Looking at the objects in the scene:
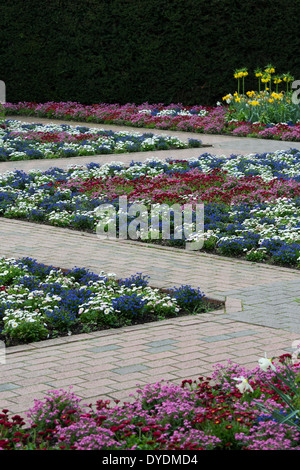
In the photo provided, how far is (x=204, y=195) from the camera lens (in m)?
9.14

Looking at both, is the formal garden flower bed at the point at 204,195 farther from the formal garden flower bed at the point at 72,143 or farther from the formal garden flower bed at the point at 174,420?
the formal garden flower bed at the point at 174,420

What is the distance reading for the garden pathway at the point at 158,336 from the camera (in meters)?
4.20

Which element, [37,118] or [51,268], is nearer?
[51,268]

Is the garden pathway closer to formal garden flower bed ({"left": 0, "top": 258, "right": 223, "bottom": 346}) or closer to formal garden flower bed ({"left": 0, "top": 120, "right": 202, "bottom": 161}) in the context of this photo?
formal garden flower bed ({"left": 0, "top": 258, "right": 223, "bottom": 346})

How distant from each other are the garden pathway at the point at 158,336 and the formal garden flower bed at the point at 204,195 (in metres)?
0.43

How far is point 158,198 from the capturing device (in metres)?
8.98

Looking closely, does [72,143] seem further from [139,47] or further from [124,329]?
[124,329]

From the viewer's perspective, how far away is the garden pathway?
4203 mm

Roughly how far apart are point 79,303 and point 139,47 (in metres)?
15.0

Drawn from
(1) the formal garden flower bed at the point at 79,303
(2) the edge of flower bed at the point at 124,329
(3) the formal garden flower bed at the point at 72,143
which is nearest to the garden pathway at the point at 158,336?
(2) the edge of flower bed at the point at 124,329

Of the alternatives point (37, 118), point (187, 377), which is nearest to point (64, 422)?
point (187, 377)

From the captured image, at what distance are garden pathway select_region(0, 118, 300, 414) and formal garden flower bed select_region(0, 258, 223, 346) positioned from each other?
0.51 feet

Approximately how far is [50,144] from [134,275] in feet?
26.3
